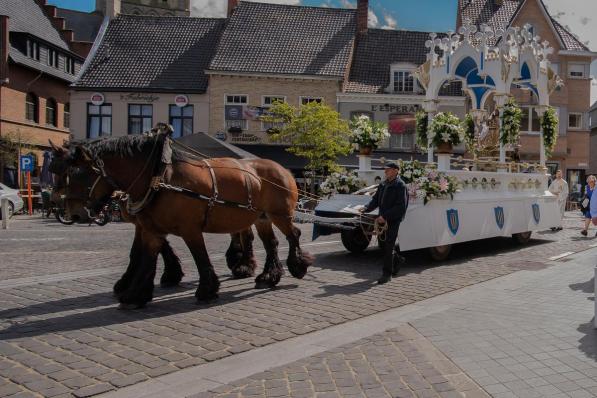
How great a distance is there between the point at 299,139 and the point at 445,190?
19.6 m

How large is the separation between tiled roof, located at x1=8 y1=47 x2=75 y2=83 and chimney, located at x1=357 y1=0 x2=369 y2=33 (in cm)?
1967

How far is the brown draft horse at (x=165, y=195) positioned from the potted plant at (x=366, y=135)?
441cm

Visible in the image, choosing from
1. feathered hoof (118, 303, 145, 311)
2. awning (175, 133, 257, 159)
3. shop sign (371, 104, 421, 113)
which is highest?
shop sign (371, 104, 421, 113)

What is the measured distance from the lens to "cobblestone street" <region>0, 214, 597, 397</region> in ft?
14.7

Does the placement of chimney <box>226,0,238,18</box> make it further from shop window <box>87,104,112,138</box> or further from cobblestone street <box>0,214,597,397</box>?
cobblestone street <box>0,214,597,397</box>

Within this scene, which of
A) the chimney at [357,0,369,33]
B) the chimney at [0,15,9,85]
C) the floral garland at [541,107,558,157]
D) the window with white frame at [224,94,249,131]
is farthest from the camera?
the chimney at [357,0,369,33]

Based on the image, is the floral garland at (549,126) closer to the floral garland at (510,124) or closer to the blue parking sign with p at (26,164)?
the floral garland at (510,124)

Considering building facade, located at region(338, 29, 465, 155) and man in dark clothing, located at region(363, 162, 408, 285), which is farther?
building facade, located at region(338, 29, 465, 155)

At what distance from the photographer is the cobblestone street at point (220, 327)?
4.47 metres

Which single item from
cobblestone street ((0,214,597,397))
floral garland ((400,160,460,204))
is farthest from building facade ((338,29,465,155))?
cobblestone street ((0,214,597,397))

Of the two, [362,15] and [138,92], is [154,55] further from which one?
[362,15]

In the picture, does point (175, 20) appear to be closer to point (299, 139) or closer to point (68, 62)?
point (68, 62)

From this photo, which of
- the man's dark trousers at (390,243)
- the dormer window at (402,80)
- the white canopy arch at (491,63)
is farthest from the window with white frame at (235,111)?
the man's dark trousers at (390,243)

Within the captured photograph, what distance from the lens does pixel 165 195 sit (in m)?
6.59
